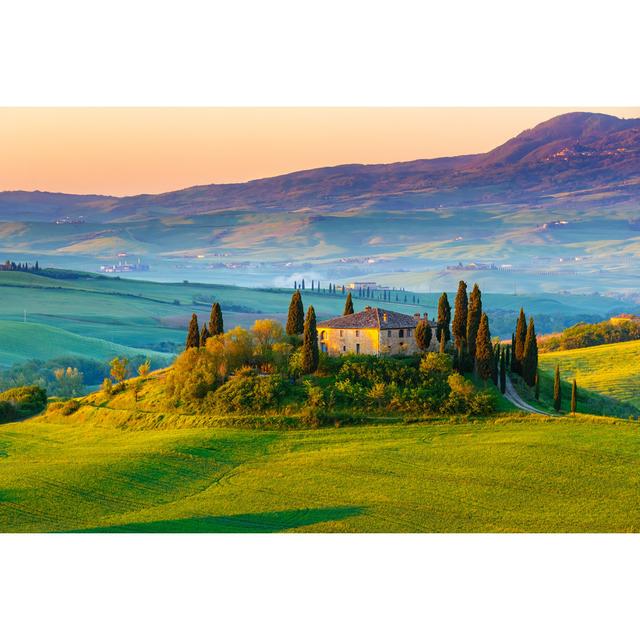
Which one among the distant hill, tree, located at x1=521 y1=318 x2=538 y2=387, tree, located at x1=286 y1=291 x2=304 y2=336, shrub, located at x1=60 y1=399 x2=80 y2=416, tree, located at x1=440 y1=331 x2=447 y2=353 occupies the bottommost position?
the distant hill

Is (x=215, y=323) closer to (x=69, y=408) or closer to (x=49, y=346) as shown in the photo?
(x=69, y=408)

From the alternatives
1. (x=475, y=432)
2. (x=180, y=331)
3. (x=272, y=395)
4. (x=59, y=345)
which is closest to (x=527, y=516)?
(x=475, y=432)

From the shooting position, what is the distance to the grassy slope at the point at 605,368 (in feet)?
232

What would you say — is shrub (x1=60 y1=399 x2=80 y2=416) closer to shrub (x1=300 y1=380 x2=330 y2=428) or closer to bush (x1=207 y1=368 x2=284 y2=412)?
bush (x1=207 y1=368 x2=284 y2=412)

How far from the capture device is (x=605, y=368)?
80125 mm

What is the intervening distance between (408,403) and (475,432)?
3.50m

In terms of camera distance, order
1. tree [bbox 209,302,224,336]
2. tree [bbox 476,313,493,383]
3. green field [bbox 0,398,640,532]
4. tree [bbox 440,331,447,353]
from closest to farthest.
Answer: green field [bbox 0,398,640,532] < tree [bbox 476,313,493,383] < tree [bbox 440,331,447,353] < tree [bbox 209,302,224,336]

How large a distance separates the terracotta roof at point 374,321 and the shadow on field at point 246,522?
15201 mm

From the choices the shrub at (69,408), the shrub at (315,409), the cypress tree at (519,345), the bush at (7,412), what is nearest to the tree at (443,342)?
the cypress tree at (519,345)

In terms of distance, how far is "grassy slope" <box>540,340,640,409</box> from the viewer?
70750 millimetres

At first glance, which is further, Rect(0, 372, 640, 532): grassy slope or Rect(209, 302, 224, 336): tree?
Rect(209, 302, 224, 336): tree

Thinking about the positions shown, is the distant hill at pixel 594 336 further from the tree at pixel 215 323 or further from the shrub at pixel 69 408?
the shrub at pixel 69 408

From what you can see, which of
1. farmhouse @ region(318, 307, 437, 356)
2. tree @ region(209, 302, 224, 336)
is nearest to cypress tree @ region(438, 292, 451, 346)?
farmhouse @ region(318, 307, 437, 356)

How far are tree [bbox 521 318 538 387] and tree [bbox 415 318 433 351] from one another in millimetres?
5093
